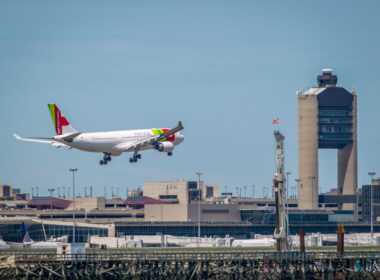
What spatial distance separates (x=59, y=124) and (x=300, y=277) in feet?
189

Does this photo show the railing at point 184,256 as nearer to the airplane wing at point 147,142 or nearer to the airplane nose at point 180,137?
the airplane wing at point 147,142

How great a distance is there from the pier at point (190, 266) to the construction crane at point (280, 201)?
6183mm

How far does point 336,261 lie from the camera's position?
14312 centimetres

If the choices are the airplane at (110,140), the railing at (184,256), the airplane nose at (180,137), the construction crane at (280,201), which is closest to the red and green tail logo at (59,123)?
the airplane at (110,140)

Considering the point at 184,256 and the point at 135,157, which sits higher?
the point at 135,157

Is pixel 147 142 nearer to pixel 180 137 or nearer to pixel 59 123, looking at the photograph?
pixel 180 137

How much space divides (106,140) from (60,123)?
9.39 metres

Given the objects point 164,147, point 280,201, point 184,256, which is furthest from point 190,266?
point 164,147

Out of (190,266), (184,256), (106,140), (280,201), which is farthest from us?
(106,140)

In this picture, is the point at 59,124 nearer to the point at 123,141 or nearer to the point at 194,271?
the point at 123,141

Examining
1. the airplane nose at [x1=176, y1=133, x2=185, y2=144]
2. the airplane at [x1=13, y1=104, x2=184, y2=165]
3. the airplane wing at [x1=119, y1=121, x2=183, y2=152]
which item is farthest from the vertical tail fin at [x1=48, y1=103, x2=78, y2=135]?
the airplane nose at [x1=176, y1=133, x2=185, y2=144]

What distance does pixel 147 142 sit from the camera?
595 feet

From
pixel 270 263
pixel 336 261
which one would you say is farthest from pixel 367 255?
pixel 270 263

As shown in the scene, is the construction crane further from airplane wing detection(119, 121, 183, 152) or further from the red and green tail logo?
the red and green tail logo
